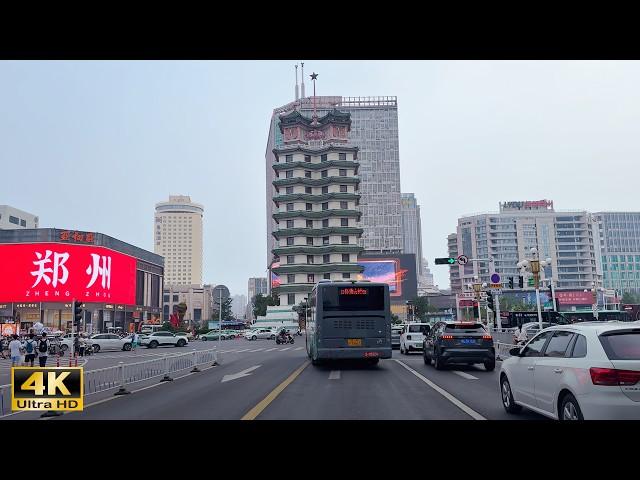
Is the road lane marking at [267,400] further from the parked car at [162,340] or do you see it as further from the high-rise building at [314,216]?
the high-rise building at [314,216]

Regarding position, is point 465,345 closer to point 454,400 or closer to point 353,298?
point 353,298

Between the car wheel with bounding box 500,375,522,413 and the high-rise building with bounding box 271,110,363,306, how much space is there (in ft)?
315

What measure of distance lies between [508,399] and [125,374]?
10425mm

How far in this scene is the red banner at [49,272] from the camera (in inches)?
3263

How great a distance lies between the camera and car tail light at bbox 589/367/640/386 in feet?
21.7

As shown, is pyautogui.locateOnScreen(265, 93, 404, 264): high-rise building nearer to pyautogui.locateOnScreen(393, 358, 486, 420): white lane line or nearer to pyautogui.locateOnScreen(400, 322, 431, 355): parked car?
pyautogui.locateOnScreen(400, 322, 431, 355): parked car

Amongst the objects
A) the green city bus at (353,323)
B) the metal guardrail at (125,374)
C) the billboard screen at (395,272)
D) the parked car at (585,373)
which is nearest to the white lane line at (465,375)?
the green city bus at (353,323)

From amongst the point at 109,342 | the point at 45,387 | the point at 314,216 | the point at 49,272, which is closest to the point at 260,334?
the point at 109,342

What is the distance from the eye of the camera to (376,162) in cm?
17312

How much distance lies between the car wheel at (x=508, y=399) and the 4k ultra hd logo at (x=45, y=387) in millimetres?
7954

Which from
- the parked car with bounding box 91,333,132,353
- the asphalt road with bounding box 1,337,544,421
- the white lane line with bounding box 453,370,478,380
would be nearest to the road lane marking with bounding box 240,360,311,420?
the asphalt road with bounding box 1,337,544,421

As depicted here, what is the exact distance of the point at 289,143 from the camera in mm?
121375
